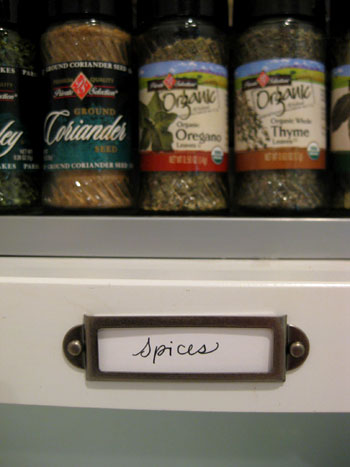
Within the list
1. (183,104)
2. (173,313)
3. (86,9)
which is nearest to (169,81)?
(183,104)

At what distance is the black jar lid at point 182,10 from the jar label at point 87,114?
8cm

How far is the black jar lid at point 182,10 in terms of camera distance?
Answer: 0.49 meters

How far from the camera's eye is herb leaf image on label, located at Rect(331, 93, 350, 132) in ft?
1.61

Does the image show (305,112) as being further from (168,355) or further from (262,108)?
(168,355)

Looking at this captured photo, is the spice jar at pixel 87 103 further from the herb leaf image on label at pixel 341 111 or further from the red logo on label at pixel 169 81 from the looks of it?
the herb leaf image on label at pixel 341 111

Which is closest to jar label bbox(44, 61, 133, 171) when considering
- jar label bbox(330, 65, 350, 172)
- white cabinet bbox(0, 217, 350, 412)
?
white cabinet bbox(0, 217, 350, 412)

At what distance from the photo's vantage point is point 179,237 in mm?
424

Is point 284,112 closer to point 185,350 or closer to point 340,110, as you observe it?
point 340,110

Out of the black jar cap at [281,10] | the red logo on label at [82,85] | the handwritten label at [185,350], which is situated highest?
the black jar cap at [281,10]

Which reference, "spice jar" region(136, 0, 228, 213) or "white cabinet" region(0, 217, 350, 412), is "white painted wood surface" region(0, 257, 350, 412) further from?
"spice jar" region(136, 0, 228, 213)

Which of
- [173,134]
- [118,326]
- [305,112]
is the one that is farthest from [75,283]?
[305,112]

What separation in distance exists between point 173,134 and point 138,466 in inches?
20.3

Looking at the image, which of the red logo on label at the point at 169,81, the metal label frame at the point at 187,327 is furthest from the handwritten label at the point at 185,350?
the red logo on label at the point at 169,81

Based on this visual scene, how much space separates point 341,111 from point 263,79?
0.34ft
